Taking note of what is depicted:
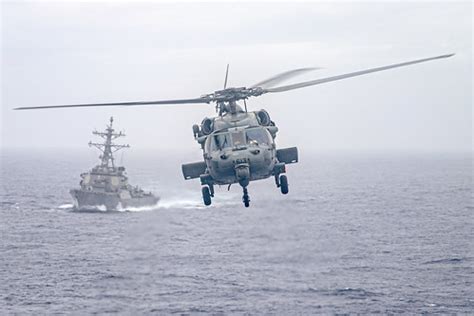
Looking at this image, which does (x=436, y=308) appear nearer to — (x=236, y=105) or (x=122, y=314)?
(x=122, y=314)

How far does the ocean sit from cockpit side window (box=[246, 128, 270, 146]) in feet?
127

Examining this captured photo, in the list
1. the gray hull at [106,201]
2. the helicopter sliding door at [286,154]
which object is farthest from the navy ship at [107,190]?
the helicopter sliding door at [286,154]

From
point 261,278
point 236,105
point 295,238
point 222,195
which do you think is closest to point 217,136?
point 236,105

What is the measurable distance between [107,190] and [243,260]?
49068 millimetres

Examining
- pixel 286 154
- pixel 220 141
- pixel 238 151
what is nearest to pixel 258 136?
pixel 238 151

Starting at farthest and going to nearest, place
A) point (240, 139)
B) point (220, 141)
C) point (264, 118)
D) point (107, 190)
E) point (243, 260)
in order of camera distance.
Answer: point (107, 190), point (243, 260), point (264, 118), point (220, 141), point (240, 139)

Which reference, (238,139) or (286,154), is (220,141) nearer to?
(238,139)

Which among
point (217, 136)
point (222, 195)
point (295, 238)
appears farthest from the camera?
point (222, 195)

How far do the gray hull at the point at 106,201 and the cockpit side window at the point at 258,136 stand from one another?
106119 millimetres

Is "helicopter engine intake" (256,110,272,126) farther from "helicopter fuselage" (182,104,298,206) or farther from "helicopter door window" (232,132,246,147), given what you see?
"helicopter door window" (232,132,246,147)

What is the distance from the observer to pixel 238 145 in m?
27.9

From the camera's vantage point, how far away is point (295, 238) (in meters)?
99.8

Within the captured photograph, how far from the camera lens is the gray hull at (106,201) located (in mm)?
132538

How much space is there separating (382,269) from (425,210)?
55.2 metres
